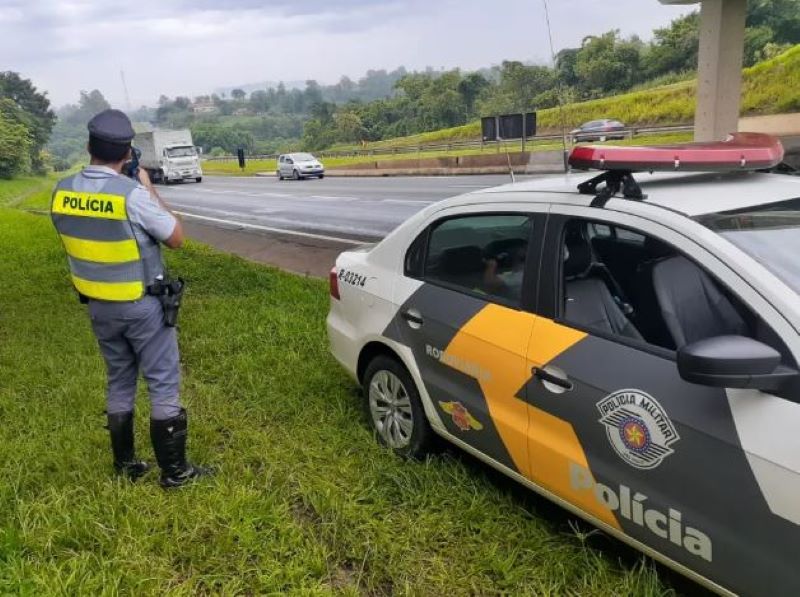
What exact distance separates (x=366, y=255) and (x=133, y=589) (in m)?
2.10

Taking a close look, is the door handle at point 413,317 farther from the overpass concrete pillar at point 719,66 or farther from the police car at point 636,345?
the overpass concrete pillar at point 719,66

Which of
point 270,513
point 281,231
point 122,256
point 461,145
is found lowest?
point 461,145

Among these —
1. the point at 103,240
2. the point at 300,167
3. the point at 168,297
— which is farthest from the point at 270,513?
the point at 300,167

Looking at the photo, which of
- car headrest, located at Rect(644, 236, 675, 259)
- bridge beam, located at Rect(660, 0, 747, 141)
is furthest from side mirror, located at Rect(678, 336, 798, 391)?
bridge beam, located at Rect(660, 0, 747, 141)

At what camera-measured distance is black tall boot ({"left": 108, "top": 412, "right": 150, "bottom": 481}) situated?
3305 mm

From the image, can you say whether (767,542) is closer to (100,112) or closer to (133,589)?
(133,589)

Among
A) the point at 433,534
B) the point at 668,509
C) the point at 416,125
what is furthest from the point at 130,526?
the point at 416,125

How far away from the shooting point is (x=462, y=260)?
3234 millimetres

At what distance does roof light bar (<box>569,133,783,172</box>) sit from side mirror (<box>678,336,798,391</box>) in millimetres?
823

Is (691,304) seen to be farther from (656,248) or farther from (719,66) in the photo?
(719,66)

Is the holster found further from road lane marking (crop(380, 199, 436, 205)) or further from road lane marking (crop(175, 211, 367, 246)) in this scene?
road lane marking (crop(380, 199, 436, 205))

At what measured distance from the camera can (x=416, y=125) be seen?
237 feet

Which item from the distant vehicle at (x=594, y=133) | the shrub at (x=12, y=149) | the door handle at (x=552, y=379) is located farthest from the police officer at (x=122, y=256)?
the shrub at (x=12, y=149)

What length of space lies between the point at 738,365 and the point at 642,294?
2.30 feet
